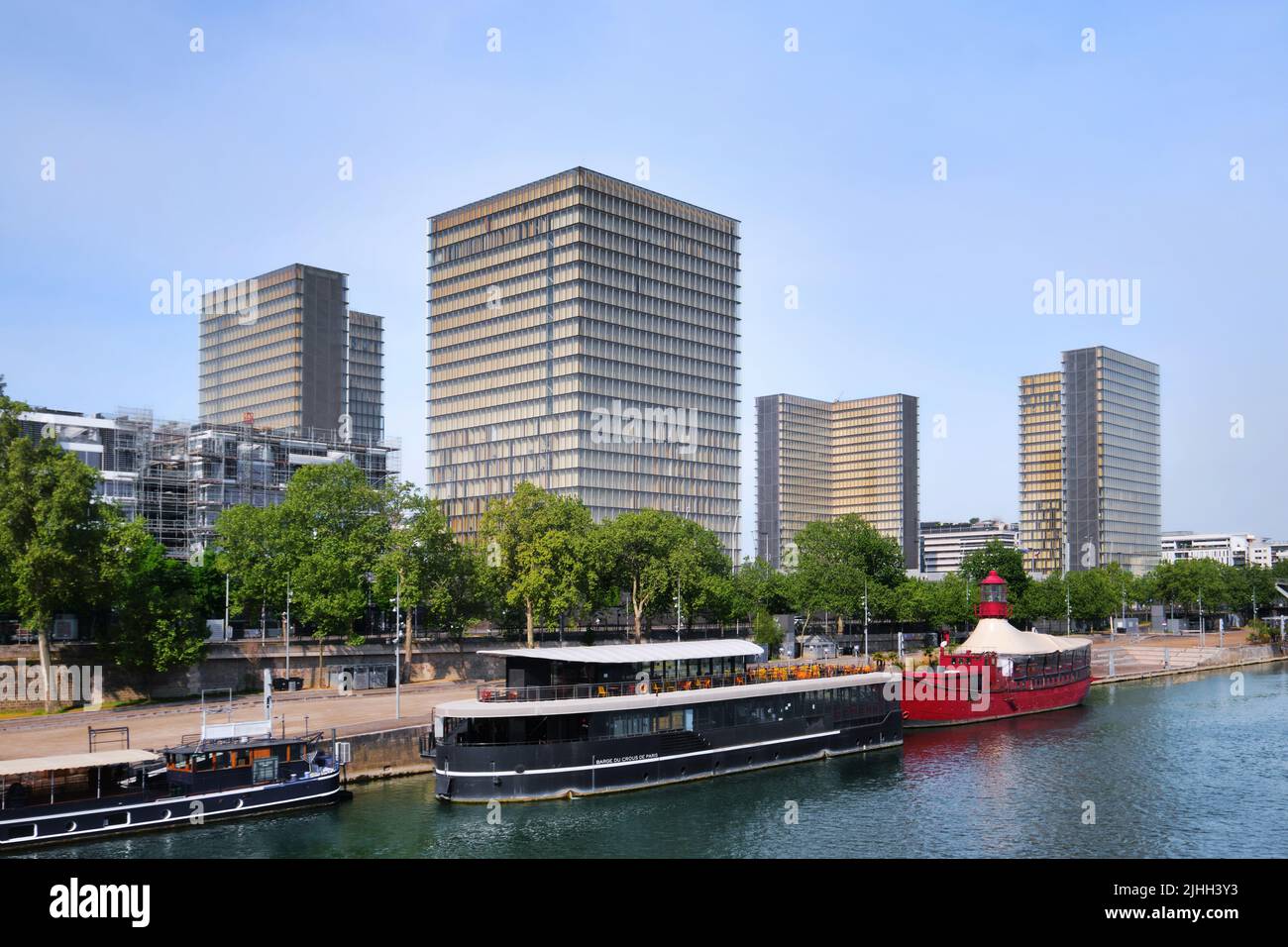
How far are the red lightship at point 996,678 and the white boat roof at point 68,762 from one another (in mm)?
56750

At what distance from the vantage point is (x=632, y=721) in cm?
6147

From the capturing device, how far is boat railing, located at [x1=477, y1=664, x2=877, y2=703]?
59688 mm

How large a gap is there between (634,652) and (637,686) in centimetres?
252

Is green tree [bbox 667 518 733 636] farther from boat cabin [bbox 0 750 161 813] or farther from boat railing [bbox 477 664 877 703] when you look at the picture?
boat cabin [bbox 0 750 161 813]

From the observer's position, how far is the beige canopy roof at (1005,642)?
98375 mm

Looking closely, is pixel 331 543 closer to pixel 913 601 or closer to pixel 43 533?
pixel 43 533

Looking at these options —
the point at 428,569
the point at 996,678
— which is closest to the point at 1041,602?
the point at 996,678

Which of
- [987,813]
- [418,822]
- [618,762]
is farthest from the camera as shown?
[618,762]

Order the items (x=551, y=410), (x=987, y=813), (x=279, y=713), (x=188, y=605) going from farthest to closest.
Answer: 1. (x=551, y=410)
2. (x=188, y=605)
3. (x=279, y=713)
4. (x=987, y=813)

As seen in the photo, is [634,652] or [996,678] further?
[996,678]

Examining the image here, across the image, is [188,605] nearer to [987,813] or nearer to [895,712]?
[895,712]
